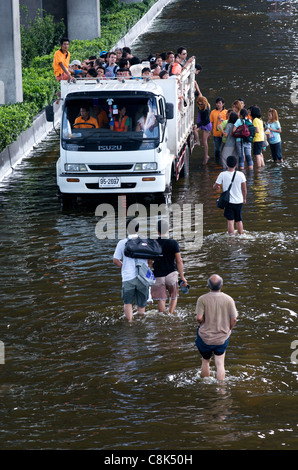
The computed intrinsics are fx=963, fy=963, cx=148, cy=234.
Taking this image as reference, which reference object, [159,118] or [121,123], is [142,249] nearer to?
[159,118]

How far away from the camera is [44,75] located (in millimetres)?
31438

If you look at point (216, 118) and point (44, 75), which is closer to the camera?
point (216, 118)

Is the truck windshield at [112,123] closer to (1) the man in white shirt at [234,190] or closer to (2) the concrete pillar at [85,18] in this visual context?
(1) the man in white shirt at [234,190]

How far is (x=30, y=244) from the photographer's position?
1664 centimetres

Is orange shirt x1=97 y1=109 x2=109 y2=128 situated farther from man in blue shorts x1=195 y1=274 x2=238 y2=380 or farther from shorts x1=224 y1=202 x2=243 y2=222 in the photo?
man in blue shorts x1=195 y1=274 x2=238 y2=380

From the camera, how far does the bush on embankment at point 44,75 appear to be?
942 inches

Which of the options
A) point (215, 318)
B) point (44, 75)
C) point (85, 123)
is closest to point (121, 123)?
point (85, 123)

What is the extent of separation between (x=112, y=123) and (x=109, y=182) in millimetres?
1134

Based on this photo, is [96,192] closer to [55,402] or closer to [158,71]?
[158,71]

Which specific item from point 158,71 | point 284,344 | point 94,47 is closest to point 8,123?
point 158,71

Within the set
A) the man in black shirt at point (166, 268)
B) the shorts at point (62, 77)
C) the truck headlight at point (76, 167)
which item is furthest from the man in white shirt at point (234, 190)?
the shorts at point (62, 77)

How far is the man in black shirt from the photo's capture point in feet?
41.1

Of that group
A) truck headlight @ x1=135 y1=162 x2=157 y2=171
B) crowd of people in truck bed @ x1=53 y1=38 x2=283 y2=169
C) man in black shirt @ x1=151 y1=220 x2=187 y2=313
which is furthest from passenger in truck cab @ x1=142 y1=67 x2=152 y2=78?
man in black shirt @ x1=151 y1=220 x2=187 y2=313

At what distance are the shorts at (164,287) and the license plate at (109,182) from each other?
5.94m
